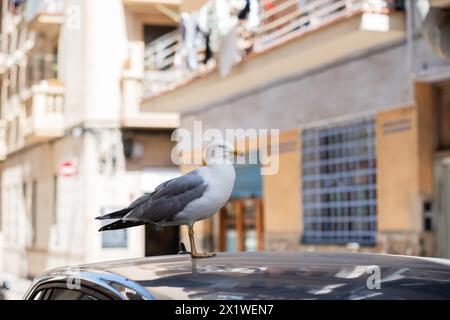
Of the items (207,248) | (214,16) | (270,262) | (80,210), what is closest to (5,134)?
(80,210)

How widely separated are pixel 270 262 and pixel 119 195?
1880 centimetres

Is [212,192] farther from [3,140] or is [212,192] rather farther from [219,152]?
[3,140]

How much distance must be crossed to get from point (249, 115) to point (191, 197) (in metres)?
12.3

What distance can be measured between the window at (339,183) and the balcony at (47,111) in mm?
11230

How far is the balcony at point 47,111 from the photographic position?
2306 centimetres

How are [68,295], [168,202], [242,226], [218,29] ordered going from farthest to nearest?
[242,226]
[218,29]
[68,295]
[168,202]

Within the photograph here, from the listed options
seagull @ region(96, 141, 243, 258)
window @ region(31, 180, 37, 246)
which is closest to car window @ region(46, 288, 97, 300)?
seagull @ region(96, 141, 243, 258)

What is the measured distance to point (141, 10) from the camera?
71.5 feet

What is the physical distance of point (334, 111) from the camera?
A: 1253 centimetres

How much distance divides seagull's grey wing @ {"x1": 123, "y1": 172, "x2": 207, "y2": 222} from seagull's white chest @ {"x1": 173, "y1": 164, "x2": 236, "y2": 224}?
3 cm

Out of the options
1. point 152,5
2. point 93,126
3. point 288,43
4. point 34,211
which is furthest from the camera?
point 34,211

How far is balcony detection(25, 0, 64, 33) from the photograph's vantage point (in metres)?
23.5

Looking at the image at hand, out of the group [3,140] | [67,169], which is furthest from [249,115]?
[3,140]

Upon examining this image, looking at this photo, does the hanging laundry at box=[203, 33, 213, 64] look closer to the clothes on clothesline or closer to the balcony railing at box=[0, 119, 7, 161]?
the clothes on clothesline
